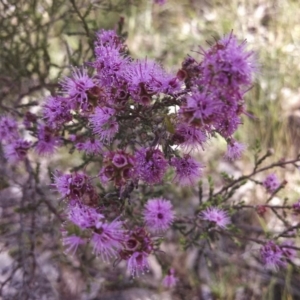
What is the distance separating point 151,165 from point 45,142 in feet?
3.11

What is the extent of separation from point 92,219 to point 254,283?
8.81 ft

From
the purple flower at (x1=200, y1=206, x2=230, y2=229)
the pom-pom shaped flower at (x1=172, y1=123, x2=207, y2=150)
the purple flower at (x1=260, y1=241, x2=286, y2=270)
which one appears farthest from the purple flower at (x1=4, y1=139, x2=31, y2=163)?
the purple flower at (x1=260, y1=241, x2=286, y2=270)

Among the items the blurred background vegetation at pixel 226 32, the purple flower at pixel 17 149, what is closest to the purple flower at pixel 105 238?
the purple flower at pixel 17 149

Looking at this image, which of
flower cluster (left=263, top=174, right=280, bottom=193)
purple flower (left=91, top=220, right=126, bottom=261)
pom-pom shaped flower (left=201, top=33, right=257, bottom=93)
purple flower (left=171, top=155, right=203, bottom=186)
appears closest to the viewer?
pom-pom shaped flower (left=201, top=33, right=257, bottom=93)

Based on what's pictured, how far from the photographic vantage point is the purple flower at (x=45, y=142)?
2527mm

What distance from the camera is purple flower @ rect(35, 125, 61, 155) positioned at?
2.53 meters

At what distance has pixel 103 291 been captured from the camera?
12.4ft

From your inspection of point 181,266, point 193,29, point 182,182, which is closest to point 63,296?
point 181,266

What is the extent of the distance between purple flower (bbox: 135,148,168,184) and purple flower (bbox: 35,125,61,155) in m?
0.86

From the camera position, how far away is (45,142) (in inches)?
100

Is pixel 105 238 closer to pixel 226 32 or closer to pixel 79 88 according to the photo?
pixel 79 88

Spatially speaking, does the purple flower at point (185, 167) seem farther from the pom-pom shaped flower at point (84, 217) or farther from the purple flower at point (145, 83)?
the pom-pom shaped flower at point (84, 217)

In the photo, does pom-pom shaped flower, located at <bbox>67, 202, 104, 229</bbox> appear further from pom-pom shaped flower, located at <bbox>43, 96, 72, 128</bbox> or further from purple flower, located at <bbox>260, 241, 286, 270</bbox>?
purple flower, located at <bbox>260, 241, 286, 270</bbox>

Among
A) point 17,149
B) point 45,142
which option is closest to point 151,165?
point 45,142
